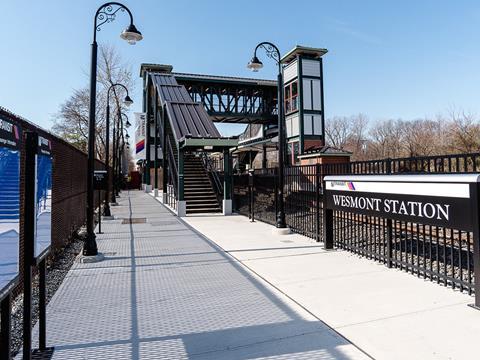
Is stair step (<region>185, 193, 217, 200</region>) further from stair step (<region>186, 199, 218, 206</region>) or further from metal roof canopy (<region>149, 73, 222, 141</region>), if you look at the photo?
metal roof canopy (<region>149, 73, 222, 141</region>)

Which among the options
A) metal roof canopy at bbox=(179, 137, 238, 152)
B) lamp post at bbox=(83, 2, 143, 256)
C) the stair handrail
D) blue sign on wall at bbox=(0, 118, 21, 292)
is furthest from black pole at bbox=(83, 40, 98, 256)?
the stair handrail

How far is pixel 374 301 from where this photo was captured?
488 cm

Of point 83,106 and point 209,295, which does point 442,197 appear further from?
point 83,106

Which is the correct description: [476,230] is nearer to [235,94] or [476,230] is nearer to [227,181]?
[227,181]

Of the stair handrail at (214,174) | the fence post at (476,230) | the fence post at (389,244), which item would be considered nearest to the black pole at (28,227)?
the fence post at (476,230)

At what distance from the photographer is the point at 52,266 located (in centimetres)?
719

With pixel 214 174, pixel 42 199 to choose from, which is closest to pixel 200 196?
pixel 214 174

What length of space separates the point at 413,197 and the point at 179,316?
3.74 m

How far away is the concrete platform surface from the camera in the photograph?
3639 millimetres

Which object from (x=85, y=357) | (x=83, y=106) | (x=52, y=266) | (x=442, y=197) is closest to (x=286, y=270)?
(x=442, y=197)

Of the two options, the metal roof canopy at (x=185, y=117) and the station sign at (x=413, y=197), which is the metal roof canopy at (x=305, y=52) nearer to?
the metal roof canopy at (x=185, y=117)

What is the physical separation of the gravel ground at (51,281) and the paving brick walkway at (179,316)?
0.19m

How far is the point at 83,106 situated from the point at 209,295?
45677 mm

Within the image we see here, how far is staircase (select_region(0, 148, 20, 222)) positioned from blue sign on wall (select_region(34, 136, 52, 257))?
23.5 inches
